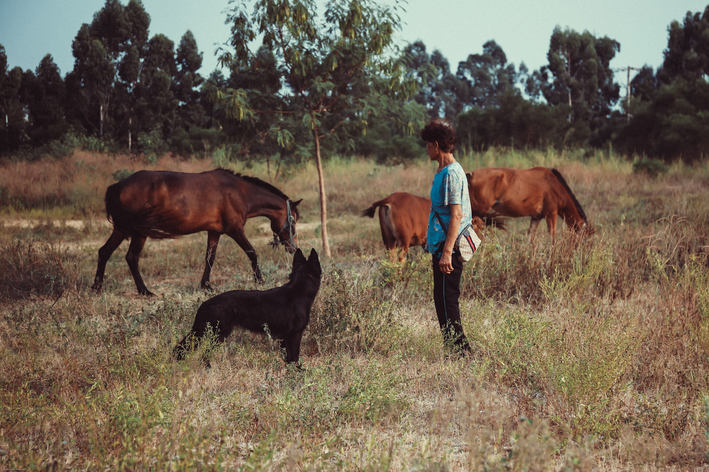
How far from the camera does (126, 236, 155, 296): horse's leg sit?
6.83 m

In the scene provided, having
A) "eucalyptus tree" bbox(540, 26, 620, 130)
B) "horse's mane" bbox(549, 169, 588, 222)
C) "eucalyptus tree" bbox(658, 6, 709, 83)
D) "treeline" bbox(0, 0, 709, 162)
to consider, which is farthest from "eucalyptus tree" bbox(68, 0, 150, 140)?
"eucalyptus tree" bbox(658, 6, 709, 83)

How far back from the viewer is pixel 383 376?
3.60 m

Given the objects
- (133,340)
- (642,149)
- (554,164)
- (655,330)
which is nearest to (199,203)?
(133,340)

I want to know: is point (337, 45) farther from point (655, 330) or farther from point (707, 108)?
point (707, 108)

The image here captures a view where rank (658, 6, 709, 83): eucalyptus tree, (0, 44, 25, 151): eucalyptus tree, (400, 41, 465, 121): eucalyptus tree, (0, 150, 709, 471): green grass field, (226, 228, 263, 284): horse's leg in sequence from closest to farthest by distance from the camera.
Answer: (0, 150, 709, 471): green grass field → (226, 228, 263, 284): horse's leg → (0, 44, 25, 151): eucalyptus tree → (658, 6, 709, 83): eucalyptus tree → (400, 41, 465, 121): eucalyptus tree

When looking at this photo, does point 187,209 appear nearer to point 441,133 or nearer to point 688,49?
point 441,133

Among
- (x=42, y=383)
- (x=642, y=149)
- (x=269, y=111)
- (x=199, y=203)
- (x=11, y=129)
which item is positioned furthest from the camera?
(x=642, y=149)

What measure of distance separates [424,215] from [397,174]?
33.6ft

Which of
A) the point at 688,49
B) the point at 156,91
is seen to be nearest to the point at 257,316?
the point at 156,91

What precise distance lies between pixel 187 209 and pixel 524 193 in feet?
20.6

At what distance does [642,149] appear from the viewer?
74.7 feet

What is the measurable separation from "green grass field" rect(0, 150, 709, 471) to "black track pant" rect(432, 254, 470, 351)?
0.16m

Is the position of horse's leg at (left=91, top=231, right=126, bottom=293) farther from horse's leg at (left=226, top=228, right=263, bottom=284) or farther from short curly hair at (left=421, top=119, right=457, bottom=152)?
short curly hair at (left=421, top=119, right=457, bottom=152)

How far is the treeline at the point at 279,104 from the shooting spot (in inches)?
343
